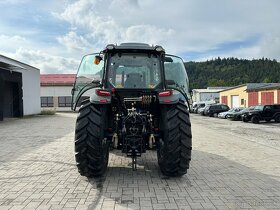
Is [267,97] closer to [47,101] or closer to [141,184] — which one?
[47,101]

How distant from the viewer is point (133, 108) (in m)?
6.48

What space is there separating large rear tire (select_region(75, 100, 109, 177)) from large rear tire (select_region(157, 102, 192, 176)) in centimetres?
115

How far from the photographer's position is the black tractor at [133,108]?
6.08 metres

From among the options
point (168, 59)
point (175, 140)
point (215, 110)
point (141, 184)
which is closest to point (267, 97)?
point (215, 110)

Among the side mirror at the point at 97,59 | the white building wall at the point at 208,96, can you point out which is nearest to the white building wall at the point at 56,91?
the white building wall at the point at 208,96

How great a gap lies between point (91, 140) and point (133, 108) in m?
1.07

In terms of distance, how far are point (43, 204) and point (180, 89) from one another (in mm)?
3656

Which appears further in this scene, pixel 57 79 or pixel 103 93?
pixel 57 79

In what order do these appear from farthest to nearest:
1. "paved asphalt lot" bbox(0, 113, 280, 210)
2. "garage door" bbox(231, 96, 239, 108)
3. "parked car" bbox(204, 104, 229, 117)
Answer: "garage door" bbox(231, 96, 239, 108) → "parked car" bbox(204, 104, 229, 117) → "paved asphalt lot" bbox(0, 113, 280, 210)

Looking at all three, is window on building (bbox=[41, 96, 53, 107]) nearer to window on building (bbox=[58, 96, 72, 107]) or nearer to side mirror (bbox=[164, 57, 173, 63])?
window on building (bbox=[58, 96, 72, 107])

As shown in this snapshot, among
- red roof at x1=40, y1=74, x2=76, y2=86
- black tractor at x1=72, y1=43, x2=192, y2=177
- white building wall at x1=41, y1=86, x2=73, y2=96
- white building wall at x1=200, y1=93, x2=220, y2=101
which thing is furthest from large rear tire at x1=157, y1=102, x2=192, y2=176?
white building wall at x1=200, y1=93, x2=220, y2=101

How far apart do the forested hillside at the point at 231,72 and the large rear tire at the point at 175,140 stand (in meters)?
93.6

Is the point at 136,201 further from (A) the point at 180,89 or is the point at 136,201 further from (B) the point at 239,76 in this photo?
(B) the point at 239,76

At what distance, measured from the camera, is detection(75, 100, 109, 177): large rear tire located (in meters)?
5.98
